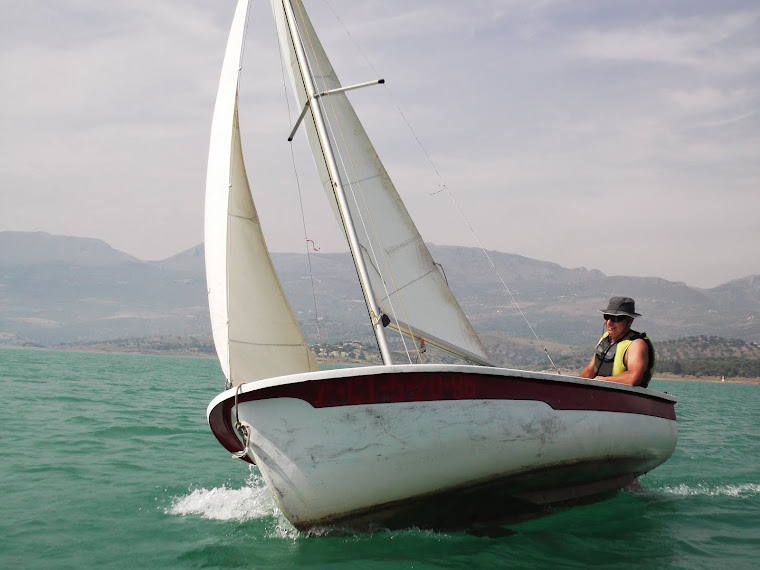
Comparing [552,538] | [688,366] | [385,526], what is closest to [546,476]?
[552,538]

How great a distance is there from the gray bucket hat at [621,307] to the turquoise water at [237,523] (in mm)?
2685

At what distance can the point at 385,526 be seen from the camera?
7.20 meters

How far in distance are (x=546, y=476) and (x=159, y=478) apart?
236 inches

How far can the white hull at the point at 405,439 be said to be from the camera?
21.8 ft

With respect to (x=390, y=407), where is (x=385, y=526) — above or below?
below

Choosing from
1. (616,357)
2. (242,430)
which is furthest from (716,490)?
(242,430)

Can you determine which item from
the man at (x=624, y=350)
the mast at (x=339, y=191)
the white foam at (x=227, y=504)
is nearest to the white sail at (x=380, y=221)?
the mast at (x=339, y=191)

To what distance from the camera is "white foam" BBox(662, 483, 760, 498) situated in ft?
36.5

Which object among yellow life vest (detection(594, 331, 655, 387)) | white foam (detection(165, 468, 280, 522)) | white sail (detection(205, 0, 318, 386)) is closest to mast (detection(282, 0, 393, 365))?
white sail (detection(205, 0, 318, 386))

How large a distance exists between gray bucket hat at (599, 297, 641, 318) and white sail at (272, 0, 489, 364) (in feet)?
6.36

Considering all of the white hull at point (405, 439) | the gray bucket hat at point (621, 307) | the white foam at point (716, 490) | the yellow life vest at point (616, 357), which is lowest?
the white foam at point (716, 490)

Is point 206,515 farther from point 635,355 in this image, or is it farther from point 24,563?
point 635,355

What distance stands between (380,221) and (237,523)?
14.7ft

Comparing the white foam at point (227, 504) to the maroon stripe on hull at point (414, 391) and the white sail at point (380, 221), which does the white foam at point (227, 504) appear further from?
the white sail at point (380, 221)
